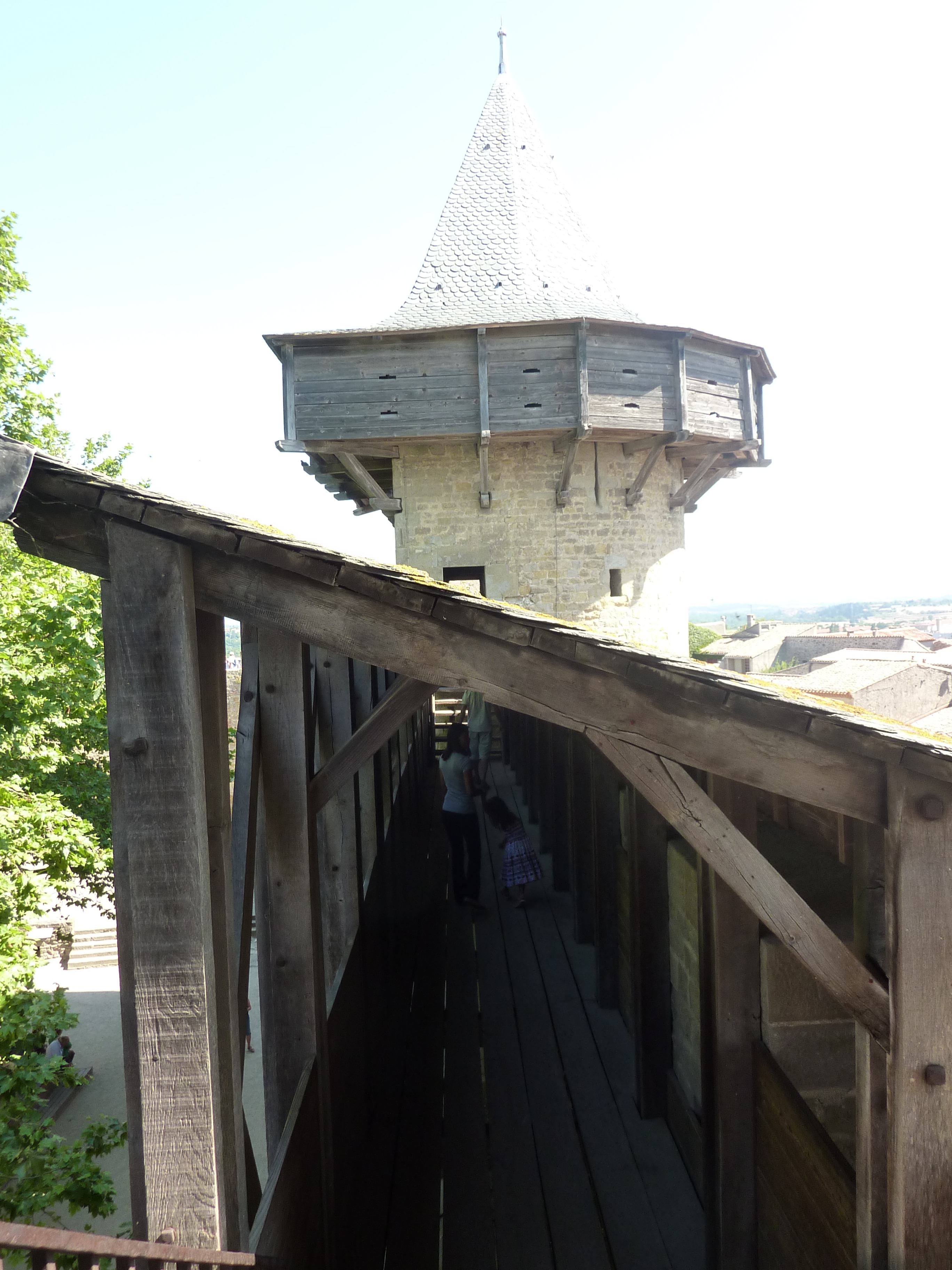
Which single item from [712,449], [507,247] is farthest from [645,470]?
[507,247]

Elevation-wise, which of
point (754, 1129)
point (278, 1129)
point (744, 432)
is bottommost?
point (754, 1129)

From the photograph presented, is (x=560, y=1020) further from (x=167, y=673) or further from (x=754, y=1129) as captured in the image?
(x=167, y=673)

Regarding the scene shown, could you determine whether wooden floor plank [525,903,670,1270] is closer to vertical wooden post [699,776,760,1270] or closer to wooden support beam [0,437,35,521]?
vertical wooden post [699,776,760,1270]

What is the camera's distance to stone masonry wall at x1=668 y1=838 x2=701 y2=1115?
12.6 feet

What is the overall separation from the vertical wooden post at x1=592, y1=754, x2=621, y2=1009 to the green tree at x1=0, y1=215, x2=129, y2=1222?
9.98 feet

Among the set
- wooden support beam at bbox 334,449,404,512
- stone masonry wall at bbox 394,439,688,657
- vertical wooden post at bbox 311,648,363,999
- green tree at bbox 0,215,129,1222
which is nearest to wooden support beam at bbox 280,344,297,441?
wooden support beam at bbox 334,449,404,512

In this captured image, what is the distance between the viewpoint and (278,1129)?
2758 mm

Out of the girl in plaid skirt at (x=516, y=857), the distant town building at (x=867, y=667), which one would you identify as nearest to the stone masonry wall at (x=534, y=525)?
the distant town building at (x=867, y=667)

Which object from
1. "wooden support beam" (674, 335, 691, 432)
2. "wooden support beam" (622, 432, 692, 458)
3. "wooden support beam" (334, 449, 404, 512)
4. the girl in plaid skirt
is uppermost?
"wooden support beam" (674, 335, 691, 432)

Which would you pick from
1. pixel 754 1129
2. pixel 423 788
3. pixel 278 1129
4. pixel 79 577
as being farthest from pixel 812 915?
pixel 79 577

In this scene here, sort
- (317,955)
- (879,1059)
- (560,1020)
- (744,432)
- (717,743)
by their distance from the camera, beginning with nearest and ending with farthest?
(717,743), (879,1059), (317,955), (560,1020), (744,432)

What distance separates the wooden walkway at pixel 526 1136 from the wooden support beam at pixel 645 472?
9.05 meters

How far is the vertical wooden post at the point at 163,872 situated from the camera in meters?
1.95

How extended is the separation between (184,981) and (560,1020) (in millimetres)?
3896
